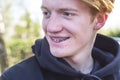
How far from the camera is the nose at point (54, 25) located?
2.15 meters

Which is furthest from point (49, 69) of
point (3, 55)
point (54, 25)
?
point (3, 55)

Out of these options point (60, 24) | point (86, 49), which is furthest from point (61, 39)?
point (86, 49)

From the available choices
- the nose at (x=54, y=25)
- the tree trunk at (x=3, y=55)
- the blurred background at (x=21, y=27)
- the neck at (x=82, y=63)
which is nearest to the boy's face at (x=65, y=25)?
the nose at (x=54, y=25)

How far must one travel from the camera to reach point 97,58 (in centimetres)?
262

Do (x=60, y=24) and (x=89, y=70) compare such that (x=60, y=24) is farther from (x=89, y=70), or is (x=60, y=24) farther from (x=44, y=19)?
(x=89, y=70)

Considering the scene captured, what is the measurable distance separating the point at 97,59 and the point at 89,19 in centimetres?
42

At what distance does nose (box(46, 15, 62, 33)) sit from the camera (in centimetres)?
215

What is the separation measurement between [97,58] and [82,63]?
0.71 feet

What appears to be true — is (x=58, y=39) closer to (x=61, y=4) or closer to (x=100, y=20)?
(x=61, y=4)

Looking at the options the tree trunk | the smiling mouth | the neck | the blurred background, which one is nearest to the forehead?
the smiling mouth

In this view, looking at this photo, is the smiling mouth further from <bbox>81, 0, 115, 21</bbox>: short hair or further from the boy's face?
<bbox>81, 0, 115, 21</bbox>: short hair

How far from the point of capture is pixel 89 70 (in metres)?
2.49

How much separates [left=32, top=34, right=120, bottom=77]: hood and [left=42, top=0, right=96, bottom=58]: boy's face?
0.09 m

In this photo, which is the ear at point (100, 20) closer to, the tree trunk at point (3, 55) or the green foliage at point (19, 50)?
the tree trunk at point (3, 55)
